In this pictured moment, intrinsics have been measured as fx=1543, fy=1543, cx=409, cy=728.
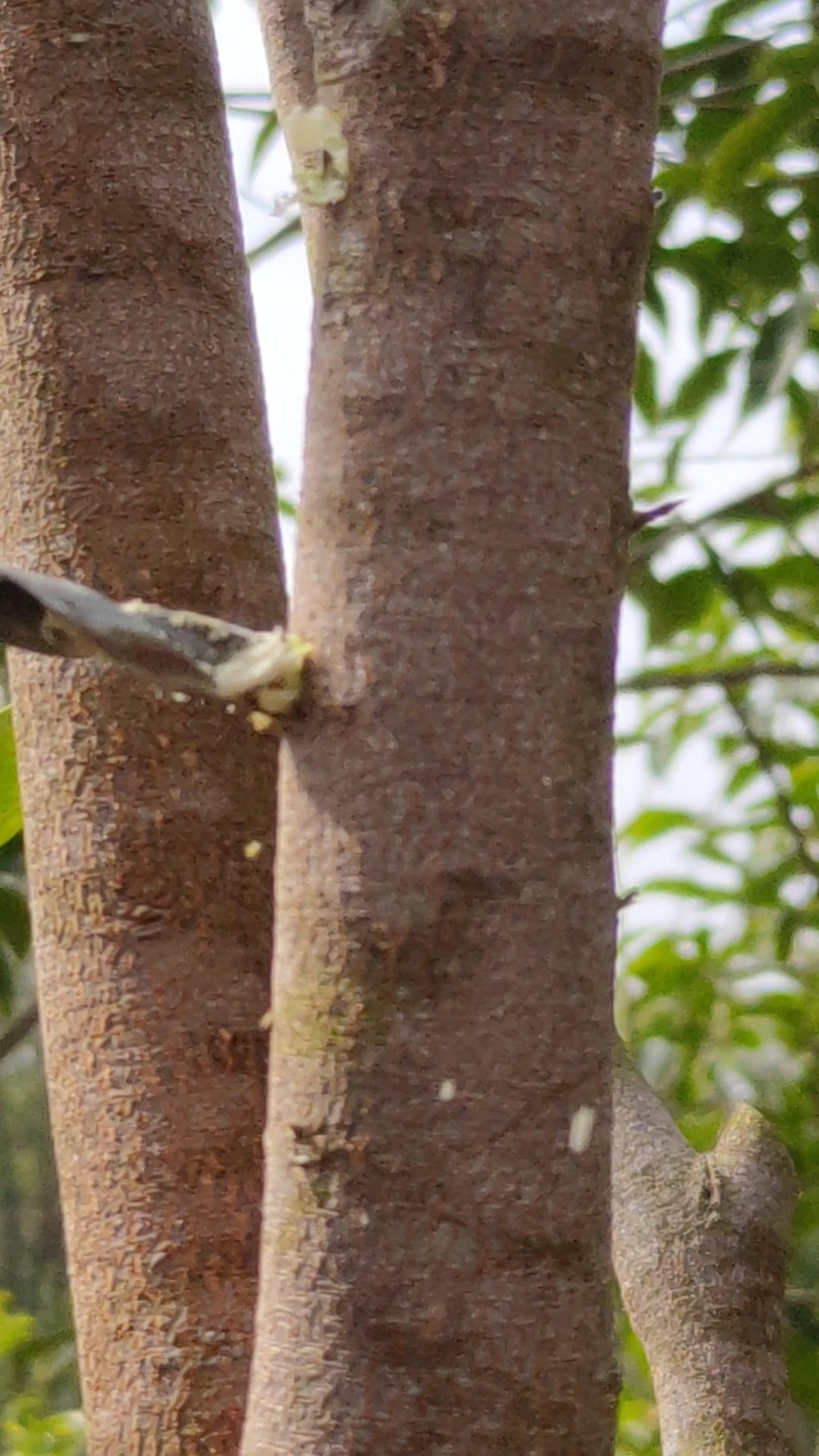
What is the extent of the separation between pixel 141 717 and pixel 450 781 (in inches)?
7.5

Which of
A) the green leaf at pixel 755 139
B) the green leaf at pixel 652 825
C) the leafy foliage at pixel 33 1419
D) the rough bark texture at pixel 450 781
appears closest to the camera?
the rough bark texture at pixel 450 781

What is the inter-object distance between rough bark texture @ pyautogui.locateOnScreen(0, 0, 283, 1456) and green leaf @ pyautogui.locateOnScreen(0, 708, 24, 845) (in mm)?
77

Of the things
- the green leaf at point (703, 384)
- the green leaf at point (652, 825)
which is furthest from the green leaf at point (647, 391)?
the green leaf at point (652, 825)

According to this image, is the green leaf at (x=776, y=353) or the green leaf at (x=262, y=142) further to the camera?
the green leaf at (x=262, y=142)

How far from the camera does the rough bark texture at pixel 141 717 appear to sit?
45 cm

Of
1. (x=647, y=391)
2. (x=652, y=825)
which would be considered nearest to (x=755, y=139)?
(x=647, y=391)

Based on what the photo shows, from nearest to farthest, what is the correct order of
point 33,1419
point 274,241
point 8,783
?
point 8,783 < point 274,241 < point 33,1419

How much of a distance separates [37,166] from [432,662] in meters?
0.30

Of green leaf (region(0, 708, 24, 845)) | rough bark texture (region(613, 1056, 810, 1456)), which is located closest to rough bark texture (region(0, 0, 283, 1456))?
green leaf (region(0, 708, 24, 845))

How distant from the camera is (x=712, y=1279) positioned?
0.60 metres

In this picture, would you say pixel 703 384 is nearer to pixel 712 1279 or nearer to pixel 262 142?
pixel 262 142

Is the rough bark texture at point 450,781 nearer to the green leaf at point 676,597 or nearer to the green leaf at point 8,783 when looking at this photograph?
the green leaf at point 8,783

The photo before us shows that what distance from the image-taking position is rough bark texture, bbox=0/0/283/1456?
0.45 meters

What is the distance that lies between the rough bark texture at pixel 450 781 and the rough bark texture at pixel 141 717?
127mm
